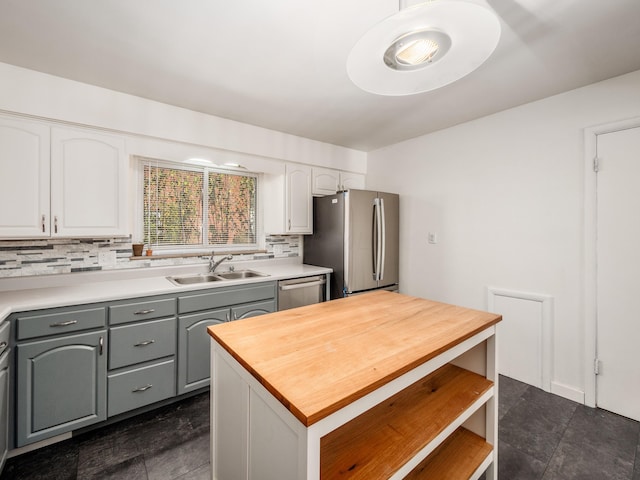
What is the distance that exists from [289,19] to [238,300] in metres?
2.01

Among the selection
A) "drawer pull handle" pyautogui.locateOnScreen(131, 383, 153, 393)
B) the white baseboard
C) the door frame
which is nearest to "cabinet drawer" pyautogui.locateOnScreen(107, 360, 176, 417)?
"drawer pull handle" pyautogui.locateOnScreen(131, 383, 153, 393)

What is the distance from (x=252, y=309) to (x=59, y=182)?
1.67 metres

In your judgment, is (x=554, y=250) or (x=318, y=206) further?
(x=318, y=206)

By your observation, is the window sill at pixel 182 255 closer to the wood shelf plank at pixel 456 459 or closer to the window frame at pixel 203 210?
the window frame at pixel 203 210

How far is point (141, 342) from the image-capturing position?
2.00m

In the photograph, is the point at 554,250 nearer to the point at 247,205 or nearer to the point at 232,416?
the point at 232,416

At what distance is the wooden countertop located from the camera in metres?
0.81

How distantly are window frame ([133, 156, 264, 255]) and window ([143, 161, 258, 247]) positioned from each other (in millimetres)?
10

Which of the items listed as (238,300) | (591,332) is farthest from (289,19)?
(591,332)

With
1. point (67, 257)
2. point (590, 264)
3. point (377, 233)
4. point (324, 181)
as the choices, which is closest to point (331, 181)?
point (324, 181)

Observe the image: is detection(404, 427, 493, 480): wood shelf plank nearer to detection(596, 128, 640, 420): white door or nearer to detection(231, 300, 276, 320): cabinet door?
detection(596, 128, 640, 420): white door

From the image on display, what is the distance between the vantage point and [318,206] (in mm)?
3346

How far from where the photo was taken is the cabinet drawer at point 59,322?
164 centimetres

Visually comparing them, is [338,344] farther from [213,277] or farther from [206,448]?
[213,277]
